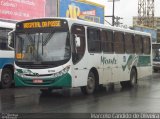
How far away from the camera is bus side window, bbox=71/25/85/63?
50.2ft

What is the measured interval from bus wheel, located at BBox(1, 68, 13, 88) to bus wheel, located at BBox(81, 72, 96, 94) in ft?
14.8

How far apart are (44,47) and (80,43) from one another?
139cm

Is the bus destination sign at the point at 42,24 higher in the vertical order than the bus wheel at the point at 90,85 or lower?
higher

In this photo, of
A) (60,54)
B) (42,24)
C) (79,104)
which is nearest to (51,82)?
(60,54)

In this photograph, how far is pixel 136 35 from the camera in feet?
70.1

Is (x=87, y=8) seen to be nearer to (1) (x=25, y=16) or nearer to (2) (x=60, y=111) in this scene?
(1) (x=25, y=16)

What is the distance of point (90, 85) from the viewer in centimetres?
1677

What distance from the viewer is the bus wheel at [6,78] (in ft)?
64.5

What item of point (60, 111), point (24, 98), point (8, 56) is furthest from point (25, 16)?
point (60, 111)

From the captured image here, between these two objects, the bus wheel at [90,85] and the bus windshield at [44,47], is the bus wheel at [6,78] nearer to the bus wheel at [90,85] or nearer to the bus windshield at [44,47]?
the bus windshield at [44,47]

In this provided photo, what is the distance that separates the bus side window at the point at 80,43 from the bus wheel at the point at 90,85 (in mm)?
1179

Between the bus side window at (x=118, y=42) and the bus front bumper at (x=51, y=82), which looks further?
the bus side window at (x=118, y=42)

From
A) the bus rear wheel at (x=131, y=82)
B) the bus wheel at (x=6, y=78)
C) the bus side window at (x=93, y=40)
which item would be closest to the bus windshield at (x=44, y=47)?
the bus side window at (x=93, y=40)

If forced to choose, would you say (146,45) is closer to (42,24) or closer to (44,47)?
(42,24)
